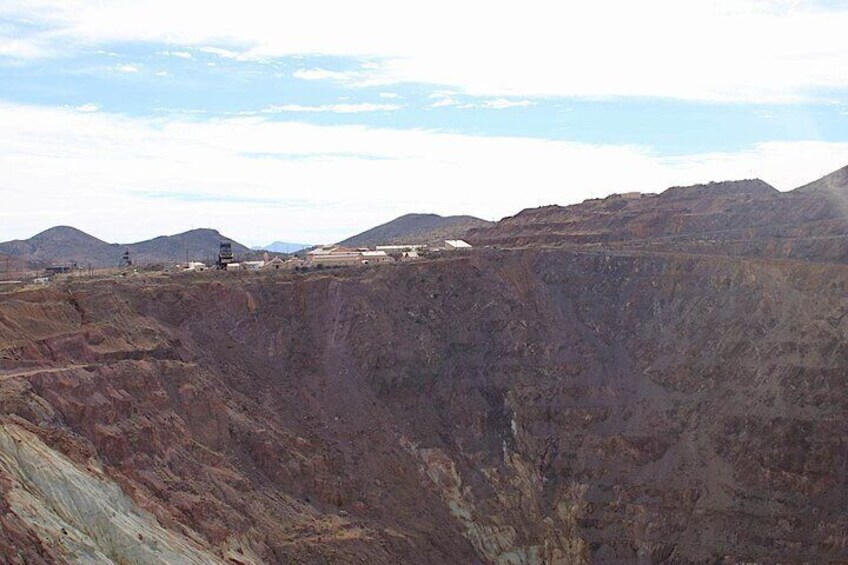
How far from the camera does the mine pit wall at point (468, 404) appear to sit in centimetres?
5588

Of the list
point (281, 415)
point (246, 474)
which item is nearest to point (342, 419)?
point (281, 415)

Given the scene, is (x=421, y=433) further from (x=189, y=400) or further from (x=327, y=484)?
(x=189, y=400)

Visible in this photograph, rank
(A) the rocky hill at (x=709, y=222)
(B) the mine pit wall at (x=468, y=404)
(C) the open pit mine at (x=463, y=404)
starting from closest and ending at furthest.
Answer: (C) the open pit mine at (x=463, y=404) → (B) the mine pit wall at (x=468, y=404) → (A) the rocky hill at (x=709, y=222)

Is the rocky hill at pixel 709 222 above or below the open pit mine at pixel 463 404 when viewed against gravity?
above

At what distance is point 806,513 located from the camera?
63.8 m

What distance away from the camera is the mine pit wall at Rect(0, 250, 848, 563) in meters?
55.9

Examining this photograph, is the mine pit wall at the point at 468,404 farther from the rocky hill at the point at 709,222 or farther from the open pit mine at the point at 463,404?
the rocky hill at the point at 709,222

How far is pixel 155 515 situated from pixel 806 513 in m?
41.4

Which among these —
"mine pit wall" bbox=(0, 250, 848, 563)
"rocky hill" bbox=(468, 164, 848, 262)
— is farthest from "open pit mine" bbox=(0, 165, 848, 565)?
"rocky hill" bbox=(468, 164, 848, 262)

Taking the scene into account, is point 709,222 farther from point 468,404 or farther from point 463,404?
point 463,404

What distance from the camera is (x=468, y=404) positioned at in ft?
244

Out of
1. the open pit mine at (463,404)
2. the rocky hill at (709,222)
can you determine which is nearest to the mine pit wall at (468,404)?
the open pit mine at (463,404)

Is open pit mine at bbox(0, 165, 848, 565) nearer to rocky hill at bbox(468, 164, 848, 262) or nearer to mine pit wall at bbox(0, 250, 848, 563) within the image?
mine pit wall at bbox(0, 250, 848, 563)

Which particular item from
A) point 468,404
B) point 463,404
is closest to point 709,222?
point 468,404
